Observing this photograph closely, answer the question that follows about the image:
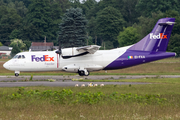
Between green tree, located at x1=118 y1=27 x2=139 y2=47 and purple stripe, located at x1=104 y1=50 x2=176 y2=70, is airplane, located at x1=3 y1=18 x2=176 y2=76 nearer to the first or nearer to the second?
purple stripe, located at x1=104 y1=50 x2=176 y2=70

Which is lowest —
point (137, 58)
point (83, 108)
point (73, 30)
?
point (83, 108)

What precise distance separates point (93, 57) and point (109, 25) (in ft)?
283

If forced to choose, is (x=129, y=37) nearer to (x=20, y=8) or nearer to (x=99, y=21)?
(x=99, y=21)

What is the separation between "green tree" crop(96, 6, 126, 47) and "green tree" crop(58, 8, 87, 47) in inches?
1274

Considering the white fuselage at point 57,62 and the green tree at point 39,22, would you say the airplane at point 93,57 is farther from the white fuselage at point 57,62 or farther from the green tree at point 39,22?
the green tree at point 39,22

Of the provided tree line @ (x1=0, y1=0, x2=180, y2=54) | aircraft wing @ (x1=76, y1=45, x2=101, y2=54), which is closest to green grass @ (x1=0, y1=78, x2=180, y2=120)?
aircraft wing @ (x1=76, y1=45, x2=101, y2=54)

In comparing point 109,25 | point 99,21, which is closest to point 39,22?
point 99,21

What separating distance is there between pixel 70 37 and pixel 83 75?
170 feet

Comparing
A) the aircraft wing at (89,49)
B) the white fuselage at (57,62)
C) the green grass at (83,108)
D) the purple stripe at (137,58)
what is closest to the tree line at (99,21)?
the purple stripe at (137,58)

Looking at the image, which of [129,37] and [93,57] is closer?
[93,57]

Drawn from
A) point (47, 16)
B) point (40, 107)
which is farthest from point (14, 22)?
point (40, 107)

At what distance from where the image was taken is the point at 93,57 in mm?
32875

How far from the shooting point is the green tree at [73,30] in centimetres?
8331

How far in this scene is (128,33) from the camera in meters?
101
